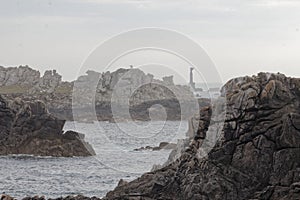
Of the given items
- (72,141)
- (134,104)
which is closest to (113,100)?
(134,104)

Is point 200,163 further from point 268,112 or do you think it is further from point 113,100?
point 113,100

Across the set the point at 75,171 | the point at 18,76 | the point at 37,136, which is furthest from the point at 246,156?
the point at 18,76

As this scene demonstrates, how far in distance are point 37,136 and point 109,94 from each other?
71464 millimetres

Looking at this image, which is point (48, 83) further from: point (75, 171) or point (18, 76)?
point (75, 171)

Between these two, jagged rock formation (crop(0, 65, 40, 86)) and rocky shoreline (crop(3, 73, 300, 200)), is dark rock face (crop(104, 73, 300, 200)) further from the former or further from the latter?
jagged rock formation (crop(0, 65, 40, 86))

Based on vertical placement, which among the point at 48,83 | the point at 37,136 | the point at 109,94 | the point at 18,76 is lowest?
the point at 37,136

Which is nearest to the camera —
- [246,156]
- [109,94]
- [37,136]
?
[246,156]

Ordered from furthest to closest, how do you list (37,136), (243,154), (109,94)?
(109,94), (37,136), (243,154)

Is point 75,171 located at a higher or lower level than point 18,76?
lower

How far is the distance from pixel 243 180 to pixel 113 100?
100590 millimetres

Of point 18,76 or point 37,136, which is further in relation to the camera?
point 18,76

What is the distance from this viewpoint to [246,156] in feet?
96.9

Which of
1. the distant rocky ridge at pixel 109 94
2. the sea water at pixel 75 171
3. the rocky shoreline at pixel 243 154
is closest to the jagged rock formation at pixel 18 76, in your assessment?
the distant rocky ridge at pixel 109 94

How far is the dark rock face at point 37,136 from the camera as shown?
60.9 m
